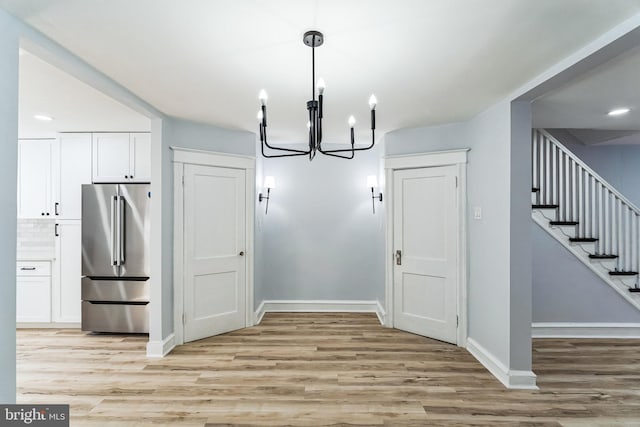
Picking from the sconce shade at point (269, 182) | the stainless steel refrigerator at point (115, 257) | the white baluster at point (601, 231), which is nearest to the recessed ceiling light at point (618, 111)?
the white baluster at point (601, 231)

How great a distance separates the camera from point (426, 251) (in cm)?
391

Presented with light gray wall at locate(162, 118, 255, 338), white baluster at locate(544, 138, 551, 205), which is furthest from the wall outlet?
light gray wall at locate(162, 118, 255, 338)

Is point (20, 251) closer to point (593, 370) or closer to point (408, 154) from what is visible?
point (408, 154)

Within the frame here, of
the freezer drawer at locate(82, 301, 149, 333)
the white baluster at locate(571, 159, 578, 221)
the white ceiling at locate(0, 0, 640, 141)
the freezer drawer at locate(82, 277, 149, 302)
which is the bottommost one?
the freezer drawer at locate(82, 301, 149, 333)

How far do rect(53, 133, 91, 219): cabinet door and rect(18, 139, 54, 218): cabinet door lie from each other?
0.15m

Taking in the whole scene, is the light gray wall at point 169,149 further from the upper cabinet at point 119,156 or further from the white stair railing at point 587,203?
the white stair railing at point 587,203

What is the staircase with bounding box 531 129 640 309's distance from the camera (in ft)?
12.8

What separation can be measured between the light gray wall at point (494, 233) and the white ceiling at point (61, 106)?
11.0 feet

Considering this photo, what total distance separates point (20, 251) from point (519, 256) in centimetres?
554

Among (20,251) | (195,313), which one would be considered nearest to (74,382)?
(195,313)

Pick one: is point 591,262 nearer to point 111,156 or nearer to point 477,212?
point 477,212

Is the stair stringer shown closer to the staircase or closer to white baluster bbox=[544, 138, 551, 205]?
the staircase

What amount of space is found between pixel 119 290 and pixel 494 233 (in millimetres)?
4031

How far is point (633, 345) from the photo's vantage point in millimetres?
3662
